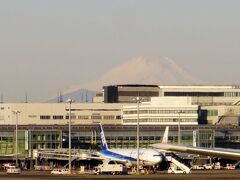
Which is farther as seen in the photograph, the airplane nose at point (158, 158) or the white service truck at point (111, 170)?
the airplane nose at point (158, 158)

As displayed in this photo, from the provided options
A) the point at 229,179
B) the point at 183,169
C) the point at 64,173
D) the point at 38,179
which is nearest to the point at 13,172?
the point at 64,173

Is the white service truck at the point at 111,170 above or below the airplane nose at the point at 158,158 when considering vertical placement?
below

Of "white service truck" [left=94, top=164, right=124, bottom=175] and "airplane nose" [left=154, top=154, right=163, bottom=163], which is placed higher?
"airplane nose" [left=154, top=154, right=163, bottom=163]

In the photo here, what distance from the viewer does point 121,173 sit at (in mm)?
167750

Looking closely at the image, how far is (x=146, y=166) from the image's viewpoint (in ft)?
643

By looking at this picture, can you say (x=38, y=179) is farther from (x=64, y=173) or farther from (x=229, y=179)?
(x=64, y=173)

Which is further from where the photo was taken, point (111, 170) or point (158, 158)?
point (158, 158)

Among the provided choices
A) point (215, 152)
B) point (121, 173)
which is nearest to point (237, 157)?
point (215, 152)

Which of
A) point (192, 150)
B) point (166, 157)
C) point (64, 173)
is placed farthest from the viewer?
point (166, 157)

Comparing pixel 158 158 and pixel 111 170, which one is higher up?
pixel 158 158

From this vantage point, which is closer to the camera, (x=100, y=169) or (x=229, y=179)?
(x=229, y=179)

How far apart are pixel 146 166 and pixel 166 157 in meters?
4.70

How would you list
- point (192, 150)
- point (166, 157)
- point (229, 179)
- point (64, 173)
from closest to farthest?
point (192, 150), point (229, 179), point (64, 173), point (166, 157)

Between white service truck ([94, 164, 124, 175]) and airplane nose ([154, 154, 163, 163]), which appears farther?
airplane nose ([154, 154, 163, 163])
